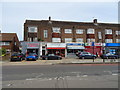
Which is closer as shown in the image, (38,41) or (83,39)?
(38,41)

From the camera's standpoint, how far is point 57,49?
131ft

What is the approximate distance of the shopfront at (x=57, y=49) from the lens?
130 feet

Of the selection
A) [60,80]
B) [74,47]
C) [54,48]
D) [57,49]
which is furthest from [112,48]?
[60,80]

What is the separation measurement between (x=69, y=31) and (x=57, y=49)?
7081mm

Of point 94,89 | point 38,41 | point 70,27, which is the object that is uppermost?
point 70,27

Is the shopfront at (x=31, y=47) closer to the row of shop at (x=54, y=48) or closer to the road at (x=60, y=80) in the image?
the row of shop at (x=54, y=48)

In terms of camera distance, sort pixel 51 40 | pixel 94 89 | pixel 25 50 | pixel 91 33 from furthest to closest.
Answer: pixel 91 33 → pixel 51 40 → pixel 25 50 → pixel 94 89

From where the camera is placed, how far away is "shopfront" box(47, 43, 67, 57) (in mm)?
39688

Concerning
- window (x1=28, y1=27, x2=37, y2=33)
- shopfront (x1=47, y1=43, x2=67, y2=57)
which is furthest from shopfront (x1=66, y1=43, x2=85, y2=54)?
window (x1=28, y1=27, x2=37, y2=33)

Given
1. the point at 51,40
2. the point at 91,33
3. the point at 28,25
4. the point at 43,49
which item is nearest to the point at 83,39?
the point at 91,33

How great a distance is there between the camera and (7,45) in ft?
148

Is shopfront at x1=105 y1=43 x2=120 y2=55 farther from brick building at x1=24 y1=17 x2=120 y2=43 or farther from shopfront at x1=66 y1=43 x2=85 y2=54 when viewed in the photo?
shopfront at x1=66 y1=43 x2=85 y2=54

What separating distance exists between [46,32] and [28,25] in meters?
5.04

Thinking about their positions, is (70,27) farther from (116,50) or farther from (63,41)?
(116,50)
